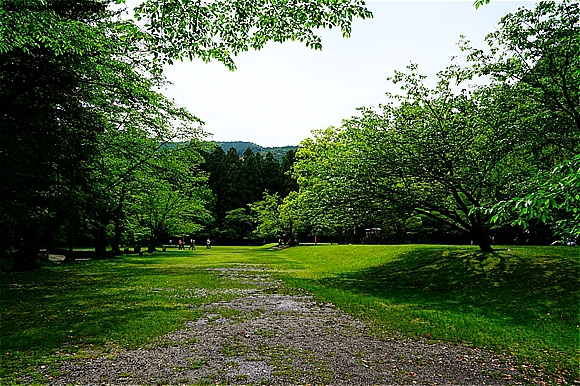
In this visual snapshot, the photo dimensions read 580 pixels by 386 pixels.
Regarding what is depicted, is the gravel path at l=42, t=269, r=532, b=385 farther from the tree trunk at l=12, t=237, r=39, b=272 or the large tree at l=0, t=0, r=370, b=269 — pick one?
the tree trunk at l=12, t=237, r=39, b=272

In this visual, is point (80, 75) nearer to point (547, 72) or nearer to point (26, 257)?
point (26, 257)

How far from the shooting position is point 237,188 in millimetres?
74688

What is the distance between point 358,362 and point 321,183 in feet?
39.0

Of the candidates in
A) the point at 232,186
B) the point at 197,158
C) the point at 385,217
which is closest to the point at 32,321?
the point at 385,217

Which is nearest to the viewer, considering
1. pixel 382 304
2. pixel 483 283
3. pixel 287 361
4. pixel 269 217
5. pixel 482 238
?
pixel 287 361

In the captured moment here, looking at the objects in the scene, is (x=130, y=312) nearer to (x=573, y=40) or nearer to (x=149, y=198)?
(x=573, y=40)

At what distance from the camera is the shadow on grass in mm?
10375

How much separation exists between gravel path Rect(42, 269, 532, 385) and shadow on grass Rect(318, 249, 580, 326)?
405 centimetres

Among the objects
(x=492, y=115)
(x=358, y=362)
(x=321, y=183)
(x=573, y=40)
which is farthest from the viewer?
(x=321, y=183)

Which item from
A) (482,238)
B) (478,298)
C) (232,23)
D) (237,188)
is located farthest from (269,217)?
(232,23)

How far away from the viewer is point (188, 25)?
7785mm

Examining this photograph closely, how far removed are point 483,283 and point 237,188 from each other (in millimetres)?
63865

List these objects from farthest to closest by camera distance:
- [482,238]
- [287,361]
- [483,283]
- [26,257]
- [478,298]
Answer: [26,257], [482,238], [483,283], [478,298], [287,361]

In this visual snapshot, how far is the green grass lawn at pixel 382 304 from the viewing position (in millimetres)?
6828
